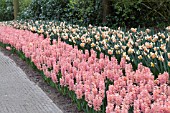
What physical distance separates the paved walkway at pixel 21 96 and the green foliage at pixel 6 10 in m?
17.7

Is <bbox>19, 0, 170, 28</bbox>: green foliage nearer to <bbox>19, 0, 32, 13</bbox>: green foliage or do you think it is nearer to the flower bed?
the flower bed

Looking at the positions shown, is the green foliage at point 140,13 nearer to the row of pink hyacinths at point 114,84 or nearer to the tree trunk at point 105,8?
the tree trunk at point 105,8

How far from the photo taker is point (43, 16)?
17656 millimetres

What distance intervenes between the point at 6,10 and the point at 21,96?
20060 millimetres

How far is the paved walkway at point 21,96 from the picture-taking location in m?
5.01

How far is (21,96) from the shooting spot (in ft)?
18.7

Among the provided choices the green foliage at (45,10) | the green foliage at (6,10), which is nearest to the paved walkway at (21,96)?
the green foliage at (45,10)

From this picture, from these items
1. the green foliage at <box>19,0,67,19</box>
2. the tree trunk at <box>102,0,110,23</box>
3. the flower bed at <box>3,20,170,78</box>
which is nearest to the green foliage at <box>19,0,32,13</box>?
the green foliage at <box>19,0,67,19</box>

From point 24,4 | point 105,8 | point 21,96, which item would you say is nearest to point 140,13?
point 105,8

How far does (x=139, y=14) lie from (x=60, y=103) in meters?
9.24

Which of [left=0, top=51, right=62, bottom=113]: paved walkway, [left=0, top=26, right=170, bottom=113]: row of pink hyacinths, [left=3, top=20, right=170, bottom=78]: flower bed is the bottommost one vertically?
[left=0, top=51, right=62, bottom=113]: paved walkway

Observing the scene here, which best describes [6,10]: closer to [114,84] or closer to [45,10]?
[45,10]

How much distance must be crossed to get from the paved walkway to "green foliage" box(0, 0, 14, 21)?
17666mm

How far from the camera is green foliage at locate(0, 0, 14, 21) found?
2466 cm
